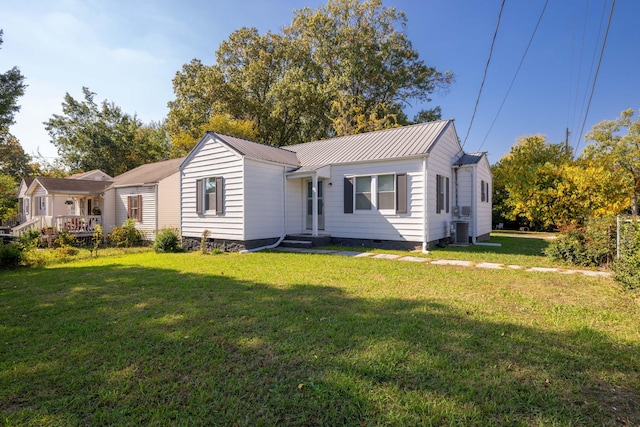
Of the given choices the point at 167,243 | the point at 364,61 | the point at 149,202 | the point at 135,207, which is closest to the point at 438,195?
the point at 167,243

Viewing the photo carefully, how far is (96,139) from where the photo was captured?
28.7 metres

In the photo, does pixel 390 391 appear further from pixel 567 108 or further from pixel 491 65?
pixel 567 108

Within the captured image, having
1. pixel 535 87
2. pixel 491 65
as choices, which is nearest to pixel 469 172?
pixel 491 65

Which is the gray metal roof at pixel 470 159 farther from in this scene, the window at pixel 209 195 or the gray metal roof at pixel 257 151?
the window at pixel 209 195

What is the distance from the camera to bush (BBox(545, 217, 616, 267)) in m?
6.84

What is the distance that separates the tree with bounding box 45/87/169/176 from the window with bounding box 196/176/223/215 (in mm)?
21580

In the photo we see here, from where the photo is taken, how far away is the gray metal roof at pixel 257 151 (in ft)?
36.1

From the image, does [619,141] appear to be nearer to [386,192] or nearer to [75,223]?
[386,192]

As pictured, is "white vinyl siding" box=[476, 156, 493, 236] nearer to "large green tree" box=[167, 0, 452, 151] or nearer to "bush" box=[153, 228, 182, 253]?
"large green tree" box=[167, 0, 452, 151]

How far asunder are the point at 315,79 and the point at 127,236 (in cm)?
1800

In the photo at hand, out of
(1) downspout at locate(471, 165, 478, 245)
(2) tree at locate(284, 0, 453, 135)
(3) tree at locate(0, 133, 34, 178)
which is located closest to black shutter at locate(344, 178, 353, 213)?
(1) downspout at locate(471, 165, 478, 245)

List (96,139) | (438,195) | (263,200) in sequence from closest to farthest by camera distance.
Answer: (438,195) → (263,200) → (96,139)

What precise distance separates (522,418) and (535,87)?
17948 mm

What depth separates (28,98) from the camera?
30.1 feet
